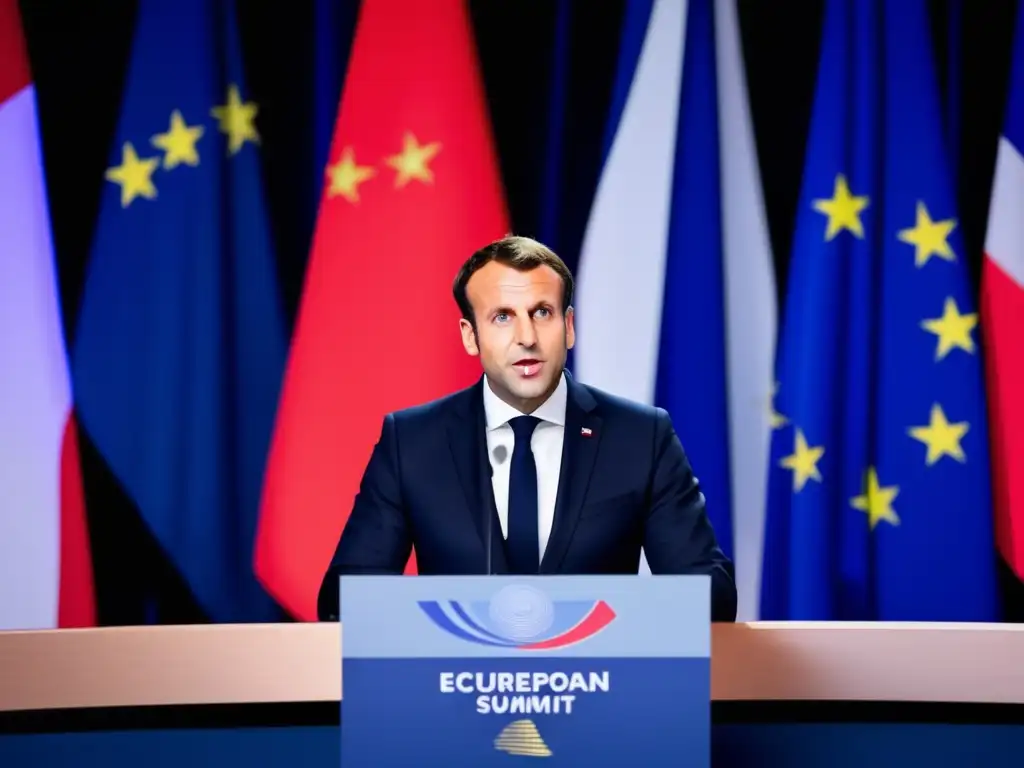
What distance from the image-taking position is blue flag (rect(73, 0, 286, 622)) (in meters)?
2.85

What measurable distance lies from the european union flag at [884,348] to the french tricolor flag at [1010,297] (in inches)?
2.7

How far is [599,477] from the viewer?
175 cm

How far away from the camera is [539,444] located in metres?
1.80

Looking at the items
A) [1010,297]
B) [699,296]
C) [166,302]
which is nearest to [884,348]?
[1010,297]

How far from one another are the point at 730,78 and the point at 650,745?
226cm

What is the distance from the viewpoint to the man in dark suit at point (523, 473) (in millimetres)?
1710

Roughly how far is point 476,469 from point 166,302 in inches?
55.3

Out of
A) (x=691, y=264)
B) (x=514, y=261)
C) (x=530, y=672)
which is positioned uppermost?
(x=691, y=264)

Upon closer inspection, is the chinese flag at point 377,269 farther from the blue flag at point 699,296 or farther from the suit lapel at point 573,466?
the suit lapel at point 573,466

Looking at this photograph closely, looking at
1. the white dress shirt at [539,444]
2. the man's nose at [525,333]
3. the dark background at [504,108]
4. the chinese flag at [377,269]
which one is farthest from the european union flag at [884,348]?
the man's nose at [525,333]

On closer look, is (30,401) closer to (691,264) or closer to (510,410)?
(510,410)

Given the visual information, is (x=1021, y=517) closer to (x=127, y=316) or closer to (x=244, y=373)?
(x=244, y=373)

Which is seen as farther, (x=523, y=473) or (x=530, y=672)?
(x=523, y=473)

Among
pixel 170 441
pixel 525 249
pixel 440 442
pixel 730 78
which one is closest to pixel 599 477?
pixel 440 442
